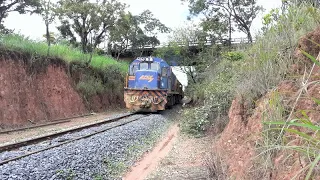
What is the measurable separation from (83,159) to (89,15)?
22.8 m

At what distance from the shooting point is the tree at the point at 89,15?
26.3 metres

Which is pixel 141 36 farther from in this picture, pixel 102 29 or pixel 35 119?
pixel 35 119

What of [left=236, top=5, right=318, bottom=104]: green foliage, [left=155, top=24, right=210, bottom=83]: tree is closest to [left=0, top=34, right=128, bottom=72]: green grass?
[left=155, top=24, right=210, bottom=83]: tree

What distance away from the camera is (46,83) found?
61.7 ft

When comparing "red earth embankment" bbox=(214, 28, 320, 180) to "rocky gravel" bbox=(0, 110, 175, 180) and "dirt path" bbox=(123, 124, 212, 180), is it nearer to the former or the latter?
"dirt path" bbox=(123, 124, 212, 180)

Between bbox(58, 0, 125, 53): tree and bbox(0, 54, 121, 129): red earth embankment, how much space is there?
23.8 feet

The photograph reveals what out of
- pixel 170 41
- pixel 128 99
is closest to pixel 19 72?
pixel 128 99

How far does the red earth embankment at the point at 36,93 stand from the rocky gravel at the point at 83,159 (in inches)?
255

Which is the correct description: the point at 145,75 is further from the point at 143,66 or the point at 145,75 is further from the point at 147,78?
the point at 143,66

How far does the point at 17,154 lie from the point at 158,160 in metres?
3.57

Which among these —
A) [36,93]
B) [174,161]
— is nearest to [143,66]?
[36,93]

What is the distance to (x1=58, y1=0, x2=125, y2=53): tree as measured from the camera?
2630 cm

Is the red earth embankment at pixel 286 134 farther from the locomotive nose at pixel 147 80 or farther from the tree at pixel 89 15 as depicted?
the tree at pixel 89 15

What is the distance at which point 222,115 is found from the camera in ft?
32.0
